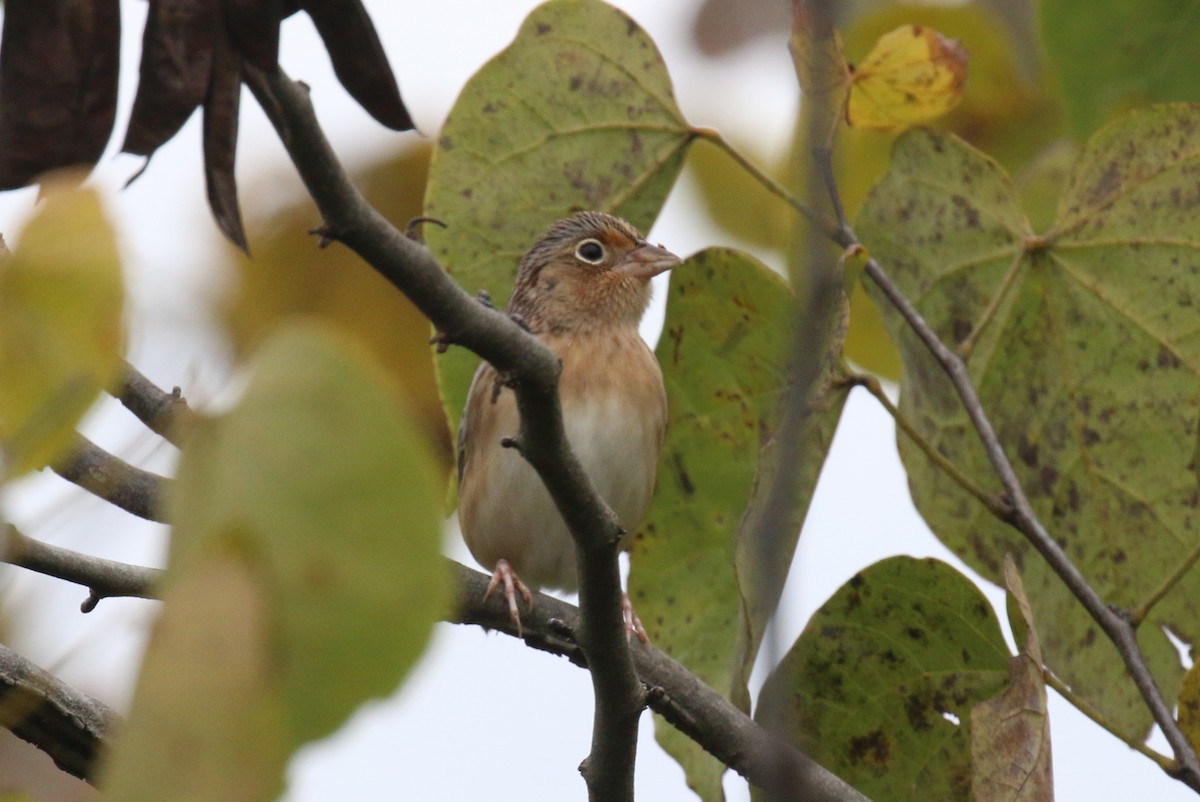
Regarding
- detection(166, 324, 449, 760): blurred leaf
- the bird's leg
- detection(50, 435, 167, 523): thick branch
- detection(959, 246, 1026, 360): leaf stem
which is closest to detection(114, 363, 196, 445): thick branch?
detection(50, 435, 167, 523): thick branch

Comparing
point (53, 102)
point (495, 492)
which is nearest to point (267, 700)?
point (53, 102)

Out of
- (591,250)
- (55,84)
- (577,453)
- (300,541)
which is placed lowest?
(300,541)

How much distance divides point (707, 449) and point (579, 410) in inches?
46.1

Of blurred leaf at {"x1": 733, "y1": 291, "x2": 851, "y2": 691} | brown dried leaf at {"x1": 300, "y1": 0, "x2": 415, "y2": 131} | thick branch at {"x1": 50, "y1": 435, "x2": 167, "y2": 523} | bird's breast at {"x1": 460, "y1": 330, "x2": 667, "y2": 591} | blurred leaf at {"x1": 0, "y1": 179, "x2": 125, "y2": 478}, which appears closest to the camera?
blurred leaf at {"x1": 0, "y1": 179, "x2": 125, "y2": 478}

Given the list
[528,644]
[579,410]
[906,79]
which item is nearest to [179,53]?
[528,644]

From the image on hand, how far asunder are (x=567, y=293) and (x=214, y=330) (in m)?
3.08

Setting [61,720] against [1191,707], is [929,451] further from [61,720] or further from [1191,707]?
[61,720]

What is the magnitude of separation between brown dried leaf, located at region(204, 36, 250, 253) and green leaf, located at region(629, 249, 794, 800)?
2135 millimetres

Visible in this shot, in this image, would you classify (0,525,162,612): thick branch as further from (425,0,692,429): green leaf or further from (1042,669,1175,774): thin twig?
(1042,669,1175,774): thin twig

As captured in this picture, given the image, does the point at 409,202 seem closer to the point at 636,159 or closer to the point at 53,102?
the point at 636,159

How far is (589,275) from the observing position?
5.63 metres

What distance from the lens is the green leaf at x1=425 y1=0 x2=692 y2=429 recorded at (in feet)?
11.9

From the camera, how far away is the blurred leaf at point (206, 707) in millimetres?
1018

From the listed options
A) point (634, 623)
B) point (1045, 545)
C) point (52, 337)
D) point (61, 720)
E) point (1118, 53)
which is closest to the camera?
point (52, 337)
